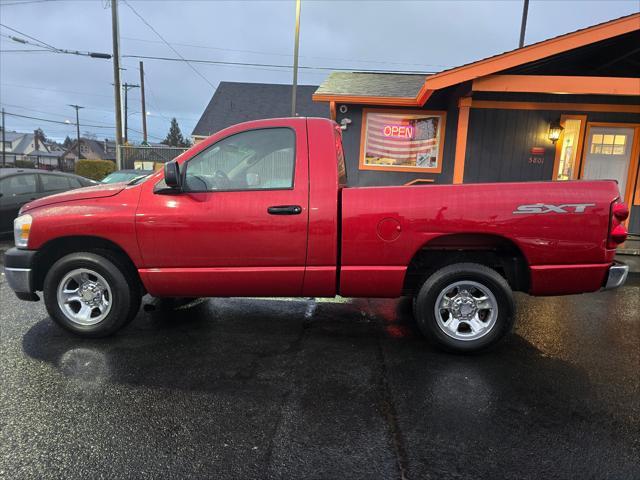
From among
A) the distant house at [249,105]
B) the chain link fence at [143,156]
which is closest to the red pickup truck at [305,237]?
the chain link fence at [143,156]

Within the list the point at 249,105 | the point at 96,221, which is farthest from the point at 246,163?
the point at 249,105

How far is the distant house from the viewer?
1054 inches

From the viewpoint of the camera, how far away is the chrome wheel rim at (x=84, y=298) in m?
3.91

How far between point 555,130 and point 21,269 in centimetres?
1003

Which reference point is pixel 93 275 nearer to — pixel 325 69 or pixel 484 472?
pixel 484 472

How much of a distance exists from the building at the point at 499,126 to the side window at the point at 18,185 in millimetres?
6432

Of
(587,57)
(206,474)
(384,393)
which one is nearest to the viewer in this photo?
(206,474)

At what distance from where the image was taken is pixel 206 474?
2.25m

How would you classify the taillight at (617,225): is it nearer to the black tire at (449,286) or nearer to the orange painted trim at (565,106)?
the black tire at (449,286)

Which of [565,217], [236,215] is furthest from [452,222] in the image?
[236,215]

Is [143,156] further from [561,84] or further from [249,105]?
[561,84]

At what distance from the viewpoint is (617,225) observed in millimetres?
3547

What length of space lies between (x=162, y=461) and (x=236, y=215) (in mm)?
1888

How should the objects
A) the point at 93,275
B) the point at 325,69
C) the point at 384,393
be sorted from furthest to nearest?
the point at 325,69
the point at 93,275
the point at 384,393
